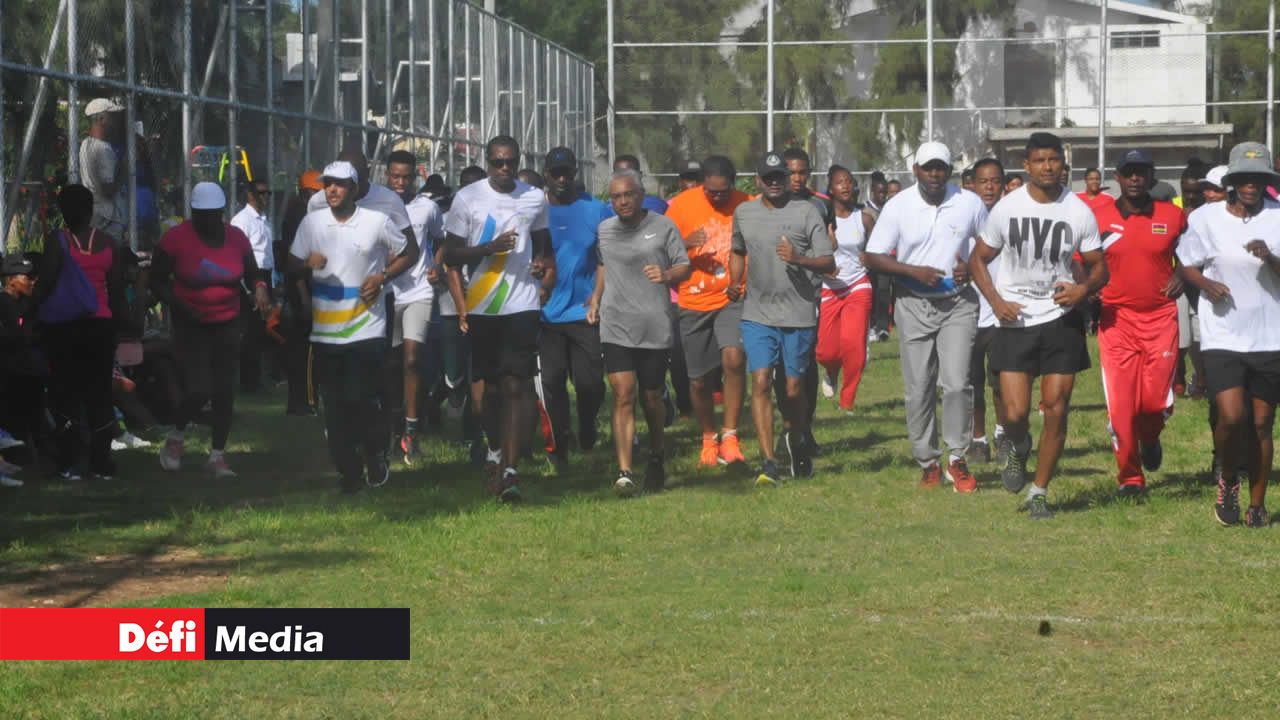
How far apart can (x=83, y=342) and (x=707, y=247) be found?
13.8 ft

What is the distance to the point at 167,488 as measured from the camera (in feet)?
43.7

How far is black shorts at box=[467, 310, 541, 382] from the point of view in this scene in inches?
502

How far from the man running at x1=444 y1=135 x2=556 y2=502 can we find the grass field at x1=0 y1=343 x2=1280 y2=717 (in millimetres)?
575

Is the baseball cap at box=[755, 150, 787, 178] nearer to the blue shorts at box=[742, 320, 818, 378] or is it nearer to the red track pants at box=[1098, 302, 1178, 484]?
the blue shorts at box=[742, 320, 818, 378]

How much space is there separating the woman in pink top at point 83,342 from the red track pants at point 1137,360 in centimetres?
635

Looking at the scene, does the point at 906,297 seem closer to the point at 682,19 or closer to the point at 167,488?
the point at 167,488

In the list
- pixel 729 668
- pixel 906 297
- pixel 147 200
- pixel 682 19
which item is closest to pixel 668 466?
pixel 906 297

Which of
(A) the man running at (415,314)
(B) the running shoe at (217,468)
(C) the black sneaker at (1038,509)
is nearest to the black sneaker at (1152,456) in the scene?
(C) the black sneaker at (1038,509)

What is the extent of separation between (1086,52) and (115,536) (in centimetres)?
3131

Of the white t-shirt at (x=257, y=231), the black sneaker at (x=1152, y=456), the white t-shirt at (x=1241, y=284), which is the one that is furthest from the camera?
the white t-shirt at (x=257, y=231)

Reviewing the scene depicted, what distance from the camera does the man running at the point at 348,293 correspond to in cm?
1253

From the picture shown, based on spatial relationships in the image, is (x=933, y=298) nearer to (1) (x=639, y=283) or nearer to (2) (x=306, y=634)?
(1) (x=639, y=283)

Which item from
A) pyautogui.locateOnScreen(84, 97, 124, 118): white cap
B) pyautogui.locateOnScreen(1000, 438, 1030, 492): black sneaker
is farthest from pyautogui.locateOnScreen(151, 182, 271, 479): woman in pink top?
pyautogui.locateOnScreen(1000, 438, 1030, 492): black sneaker

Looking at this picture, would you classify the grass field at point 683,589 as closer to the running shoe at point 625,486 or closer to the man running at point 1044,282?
the running shoe at point 625,486
